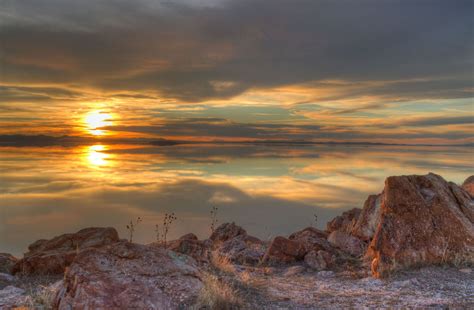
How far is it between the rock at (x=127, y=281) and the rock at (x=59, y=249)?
280cm

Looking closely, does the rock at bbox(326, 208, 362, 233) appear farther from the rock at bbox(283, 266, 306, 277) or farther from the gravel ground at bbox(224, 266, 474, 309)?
the gravel ground at bbox(224, 266, 474, 309)

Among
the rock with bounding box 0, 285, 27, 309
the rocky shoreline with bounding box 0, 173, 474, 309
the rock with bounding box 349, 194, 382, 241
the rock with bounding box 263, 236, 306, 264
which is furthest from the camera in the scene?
the rock with bounding box 349, 194, 382, 241

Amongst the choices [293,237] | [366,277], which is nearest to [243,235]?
[293,237]

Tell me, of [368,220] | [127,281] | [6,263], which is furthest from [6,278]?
[368,220]

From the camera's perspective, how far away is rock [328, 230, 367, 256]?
13016 millimetres

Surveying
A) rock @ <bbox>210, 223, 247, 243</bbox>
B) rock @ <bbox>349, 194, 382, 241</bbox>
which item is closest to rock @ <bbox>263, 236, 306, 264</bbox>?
rock @ <bbox>349, 194, 382, 241</bbox>

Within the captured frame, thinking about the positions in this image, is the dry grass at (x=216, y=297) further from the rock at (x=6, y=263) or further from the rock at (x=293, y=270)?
the rock at (x=6, y=263)

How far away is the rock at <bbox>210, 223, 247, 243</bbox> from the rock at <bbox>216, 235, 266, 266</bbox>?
126 centimetres

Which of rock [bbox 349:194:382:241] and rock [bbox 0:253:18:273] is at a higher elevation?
rock [bbox 349:194:382:241]

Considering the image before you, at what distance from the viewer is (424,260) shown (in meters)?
10.9

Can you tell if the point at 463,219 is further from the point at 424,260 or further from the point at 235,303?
the point at 235,303

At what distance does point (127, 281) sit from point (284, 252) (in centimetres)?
562

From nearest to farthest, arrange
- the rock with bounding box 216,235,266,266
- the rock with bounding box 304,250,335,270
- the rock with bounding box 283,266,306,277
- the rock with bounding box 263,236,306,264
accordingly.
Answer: the rock with bounding box 283,266,306,277 < the rock with bounding box 304,250,335,270 < the rock with bounding box 263,236,306,264 < the rock with bounding box 216,235,266,266

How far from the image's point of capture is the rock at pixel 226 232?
51.5 feet
